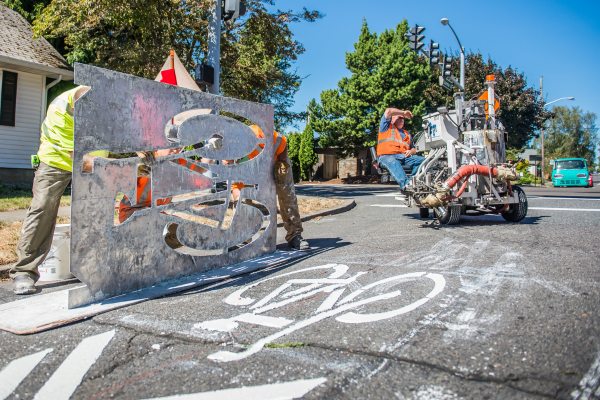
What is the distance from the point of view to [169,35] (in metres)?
12.2

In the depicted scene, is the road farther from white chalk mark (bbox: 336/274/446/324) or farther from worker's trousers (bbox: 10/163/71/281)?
worker's trousers (bbox: 10/163/71/281)

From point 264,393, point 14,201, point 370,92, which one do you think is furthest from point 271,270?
point 370,92

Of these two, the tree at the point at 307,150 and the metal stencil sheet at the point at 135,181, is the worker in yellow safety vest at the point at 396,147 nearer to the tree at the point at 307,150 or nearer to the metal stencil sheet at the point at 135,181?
the metal stencil sheet at the point at 135,181

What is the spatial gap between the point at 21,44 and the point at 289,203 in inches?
511

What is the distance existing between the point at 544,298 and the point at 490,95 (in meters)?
5.21

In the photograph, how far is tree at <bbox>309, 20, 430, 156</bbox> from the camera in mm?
28812

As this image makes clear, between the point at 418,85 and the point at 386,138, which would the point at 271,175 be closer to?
the point at 386,138

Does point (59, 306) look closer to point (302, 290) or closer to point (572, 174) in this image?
point (302, 290)

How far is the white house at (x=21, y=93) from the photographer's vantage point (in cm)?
1279

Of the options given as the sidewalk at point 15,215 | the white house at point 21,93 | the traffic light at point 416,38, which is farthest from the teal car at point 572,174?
the sidewalk at point 15,215

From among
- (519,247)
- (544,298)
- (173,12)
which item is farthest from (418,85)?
(544,298)

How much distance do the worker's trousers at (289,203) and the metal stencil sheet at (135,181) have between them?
54cm

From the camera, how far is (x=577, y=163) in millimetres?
27672

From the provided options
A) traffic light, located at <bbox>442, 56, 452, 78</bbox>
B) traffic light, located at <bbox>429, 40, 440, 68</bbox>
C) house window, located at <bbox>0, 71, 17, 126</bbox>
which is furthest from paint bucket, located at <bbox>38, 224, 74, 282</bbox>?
traffic light, located at <bbox>442, 56, 452, 78</bbox>
